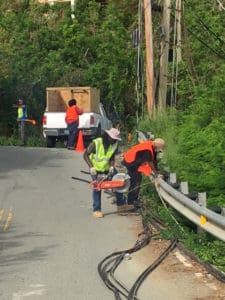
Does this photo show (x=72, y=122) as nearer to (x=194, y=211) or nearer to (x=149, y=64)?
(x=149, y=64)

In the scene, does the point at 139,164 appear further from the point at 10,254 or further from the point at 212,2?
the point at 212,2

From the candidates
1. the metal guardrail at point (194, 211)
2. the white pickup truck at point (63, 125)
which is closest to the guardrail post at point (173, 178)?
the metal guardrail at point (194, 211)

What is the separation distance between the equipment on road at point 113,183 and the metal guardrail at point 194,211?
0.89 meters

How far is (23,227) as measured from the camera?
1009cm

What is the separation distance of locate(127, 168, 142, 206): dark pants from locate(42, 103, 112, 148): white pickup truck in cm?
1144

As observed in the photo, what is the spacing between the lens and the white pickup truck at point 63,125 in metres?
23.5

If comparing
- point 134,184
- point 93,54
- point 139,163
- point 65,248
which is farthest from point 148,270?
point 93,54

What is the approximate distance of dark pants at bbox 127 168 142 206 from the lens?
11.4 metres

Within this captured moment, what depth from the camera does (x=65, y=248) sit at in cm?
877

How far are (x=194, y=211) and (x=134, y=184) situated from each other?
347 centimetres

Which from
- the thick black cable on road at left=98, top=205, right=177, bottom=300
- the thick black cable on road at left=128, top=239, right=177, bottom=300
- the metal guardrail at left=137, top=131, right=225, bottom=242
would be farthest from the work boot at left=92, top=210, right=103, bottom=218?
the thick black cable on road at left=128, top=239, right=177, bottom=300

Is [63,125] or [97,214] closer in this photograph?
[97,214]

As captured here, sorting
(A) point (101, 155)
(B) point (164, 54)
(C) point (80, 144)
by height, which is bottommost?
(C) point (80, 144)

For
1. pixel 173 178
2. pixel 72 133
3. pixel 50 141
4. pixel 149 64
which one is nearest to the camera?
pixel 173 178
